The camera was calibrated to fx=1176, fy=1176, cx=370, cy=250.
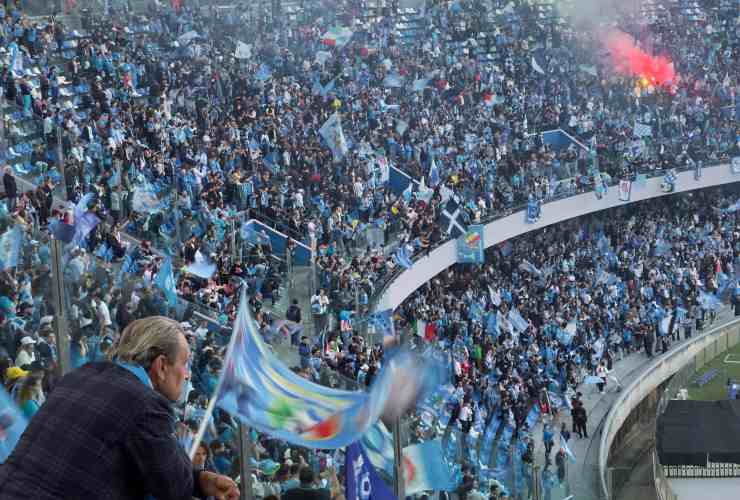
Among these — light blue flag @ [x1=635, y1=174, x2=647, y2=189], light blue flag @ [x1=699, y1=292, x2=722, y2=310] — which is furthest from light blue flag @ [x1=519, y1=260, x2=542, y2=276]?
light blue flag @ [x1=635, y1=174, x2=647, y2=189]

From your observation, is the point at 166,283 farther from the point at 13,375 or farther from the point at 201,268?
the point at 13,375

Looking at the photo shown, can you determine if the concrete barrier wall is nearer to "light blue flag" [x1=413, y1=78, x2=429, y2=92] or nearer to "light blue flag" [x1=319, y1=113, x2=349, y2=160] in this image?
"light blue flag" [x1=319, y1=113, x2=349, y2=160]

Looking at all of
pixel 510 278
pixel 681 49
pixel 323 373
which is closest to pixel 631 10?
pixel 681 49

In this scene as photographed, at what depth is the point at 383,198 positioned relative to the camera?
28.6 m

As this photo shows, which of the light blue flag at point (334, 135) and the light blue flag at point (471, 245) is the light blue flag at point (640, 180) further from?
the light blue flag at point (334, 135)

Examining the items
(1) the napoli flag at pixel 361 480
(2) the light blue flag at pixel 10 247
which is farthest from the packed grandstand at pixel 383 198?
(1) the napoli flag at pixel 361 480

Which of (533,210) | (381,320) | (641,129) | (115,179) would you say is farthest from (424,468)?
(641,129)

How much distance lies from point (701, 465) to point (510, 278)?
9.39 meters

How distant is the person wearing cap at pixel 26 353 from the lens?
8312 mm

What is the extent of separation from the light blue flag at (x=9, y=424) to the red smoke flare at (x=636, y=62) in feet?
137

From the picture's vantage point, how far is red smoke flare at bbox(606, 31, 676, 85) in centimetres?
4478

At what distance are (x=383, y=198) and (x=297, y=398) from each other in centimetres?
2371

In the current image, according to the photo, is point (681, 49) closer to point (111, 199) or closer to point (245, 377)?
point (111, 199)

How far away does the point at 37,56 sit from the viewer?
2548 cm
